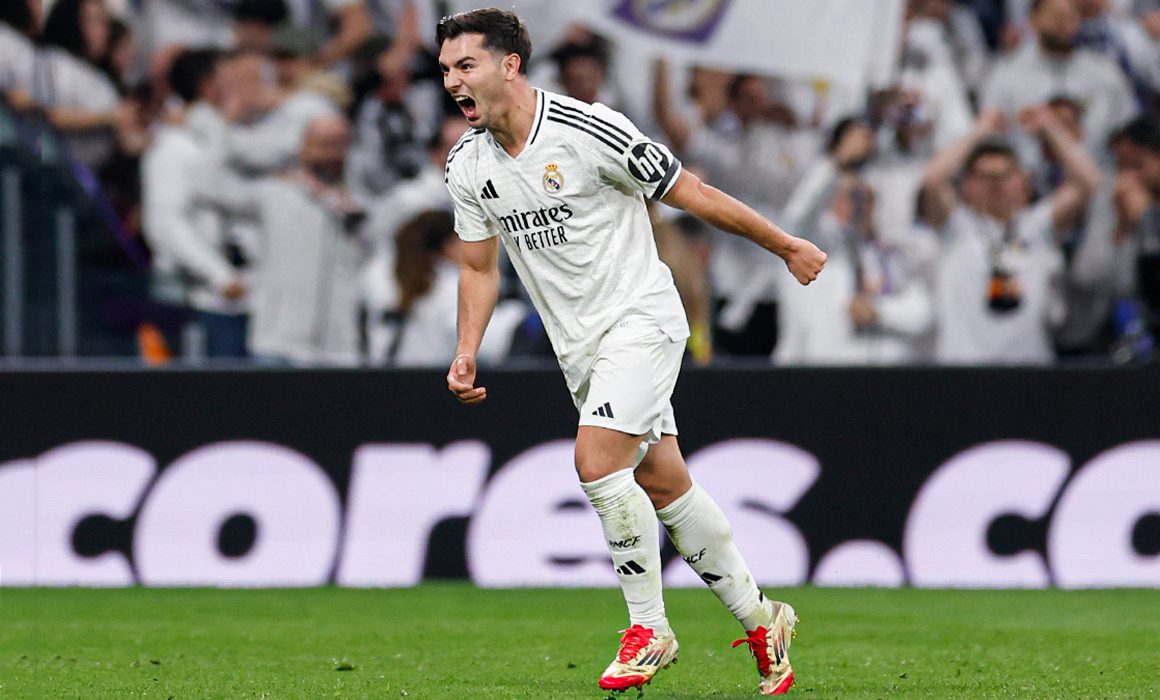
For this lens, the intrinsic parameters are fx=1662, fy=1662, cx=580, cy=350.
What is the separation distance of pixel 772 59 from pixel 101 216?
12.8ft

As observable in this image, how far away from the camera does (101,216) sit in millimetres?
8969

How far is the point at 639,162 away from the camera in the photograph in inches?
191

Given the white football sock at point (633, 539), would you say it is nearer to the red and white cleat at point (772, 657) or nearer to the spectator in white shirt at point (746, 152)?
the red and white cleat at point (772, 657)

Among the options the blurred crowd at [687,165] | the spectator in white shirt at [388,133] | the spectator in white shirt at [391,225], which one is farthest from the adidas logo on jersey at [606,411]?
the spectator in white shirt at [388,133]

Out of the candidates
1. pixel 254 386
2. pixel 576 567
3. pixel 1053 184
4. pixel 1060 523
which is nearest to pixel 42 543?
pixel 254 386

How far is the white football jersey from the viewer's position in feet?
16.0

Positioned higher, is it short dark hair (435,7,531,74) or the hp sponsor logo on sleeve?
short dark hair (435,7,531,74)

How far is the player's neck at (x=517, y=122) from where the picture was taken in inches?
192

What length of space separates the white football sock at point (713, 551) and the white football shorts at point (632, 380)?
24 cm

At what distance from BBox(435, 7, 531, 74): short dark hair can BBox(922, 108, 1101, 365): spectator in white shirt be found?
5020mm

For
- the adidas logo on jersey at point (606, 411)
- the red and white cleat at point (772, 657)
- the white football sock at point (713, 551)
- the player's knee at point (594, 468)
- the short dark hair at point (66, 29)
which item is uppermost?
the short dark hair at point (66, 29)

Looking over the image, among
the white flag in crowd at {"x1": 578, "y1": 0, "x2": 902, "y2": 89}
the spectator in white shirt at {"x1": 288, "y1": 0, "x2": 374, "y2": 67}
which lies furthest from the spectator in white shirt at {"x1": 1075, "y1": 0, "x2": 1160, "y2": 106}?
the spectator in white shirt at {"x1": 288, "y1": 0, "x2": 374, "y2": 67}

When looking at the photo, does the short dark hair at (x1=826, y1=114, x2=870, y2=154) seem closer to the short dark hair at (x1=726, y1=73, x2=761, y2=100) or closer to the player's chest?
the short dark hair at (x1=726, y1=73, x2=761, y2=100)

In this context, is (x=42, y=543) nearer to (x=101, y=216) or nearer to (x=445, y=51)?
(x=101, y=216)
